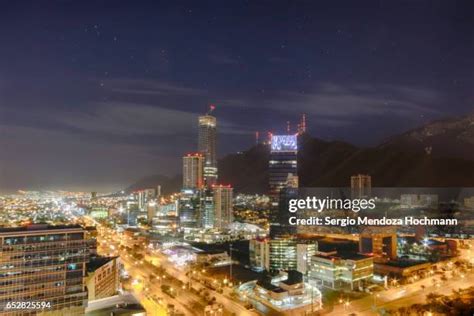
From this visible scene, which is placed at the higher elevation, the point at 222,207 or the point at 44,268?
the point at 222,207

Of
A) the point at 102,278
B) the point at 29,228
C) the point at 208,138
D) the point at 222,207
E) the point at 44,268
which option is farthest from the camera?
the point at 208,138

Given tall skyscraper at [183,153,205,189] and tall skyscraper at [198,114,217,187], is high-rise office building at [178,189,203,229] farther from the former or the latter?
tall skyscraper at [198,114,217,187]

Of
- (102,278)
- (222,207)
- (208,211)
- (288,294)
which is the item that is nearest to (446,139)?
(222,207)

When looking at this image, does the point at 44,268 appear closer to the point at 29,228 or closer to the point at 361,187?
the point at 29,228

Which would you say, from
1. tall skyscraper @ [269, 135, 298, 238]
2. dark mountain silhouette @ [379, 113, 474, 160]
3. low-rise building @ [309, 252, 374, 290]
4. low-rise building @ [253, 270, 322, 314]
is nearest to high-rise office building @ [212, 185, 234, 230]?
tall skyscraper @ [269, 135, 298, 238]

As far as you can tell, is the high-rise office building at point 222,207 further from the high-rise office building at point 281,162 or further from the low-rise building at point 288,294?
the low-rise building at point 288,294

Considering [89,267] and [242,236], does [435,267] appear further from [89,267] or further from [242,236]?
[89,267]
